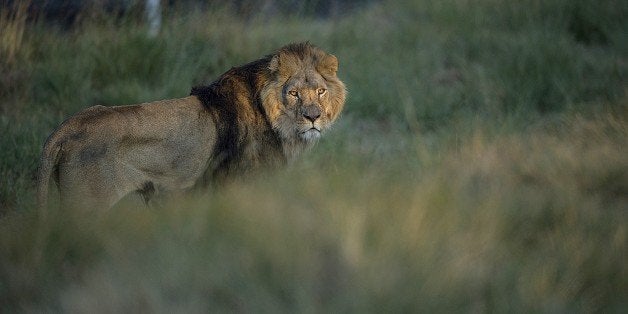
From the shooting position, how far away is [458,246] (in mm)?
3656

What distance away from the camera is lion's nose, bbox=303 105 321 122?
4.96m

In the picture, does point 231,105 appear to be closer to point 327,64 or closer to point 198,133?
point 198,133

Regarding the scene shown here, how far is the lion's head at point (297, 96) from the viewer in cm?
500

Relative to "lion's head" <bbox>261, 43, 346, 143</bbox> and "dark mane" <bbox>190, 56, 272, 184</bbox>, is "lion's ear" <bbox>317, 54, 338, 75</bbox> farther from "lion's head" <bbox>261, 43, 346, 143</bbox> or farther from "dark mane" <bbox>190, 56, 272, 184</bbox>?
"dark mane" <bbox>190, 56, 272, 184</bbox>

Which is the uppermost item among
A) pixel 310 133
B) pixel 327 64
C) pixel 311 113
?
pixel 327 64

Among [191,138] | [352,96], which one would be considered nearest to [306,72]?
[191,138]

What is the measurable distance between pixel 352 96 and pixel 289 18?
217cm

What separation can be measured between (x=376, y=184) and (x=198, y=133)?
0.93 m

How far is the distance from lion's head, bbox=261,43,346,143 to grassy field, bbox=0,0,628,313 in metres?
0.22

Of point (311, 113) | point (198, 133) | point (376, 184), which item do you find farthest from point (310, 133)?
point (376, 184)

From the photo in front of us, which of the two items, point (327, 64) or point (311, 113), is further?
point (327, 64)

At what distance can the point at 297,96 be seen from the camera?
5.05 meters

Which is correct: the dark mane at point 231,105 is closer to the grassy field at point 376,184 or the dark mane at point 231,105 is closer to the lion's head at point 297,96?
the lion's head at point 297,96

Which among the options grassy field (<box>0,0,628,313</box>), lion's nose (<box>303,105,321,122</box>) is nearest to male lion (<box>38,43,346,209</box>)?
lion's nose (<box>303,105,321,122</box>)
